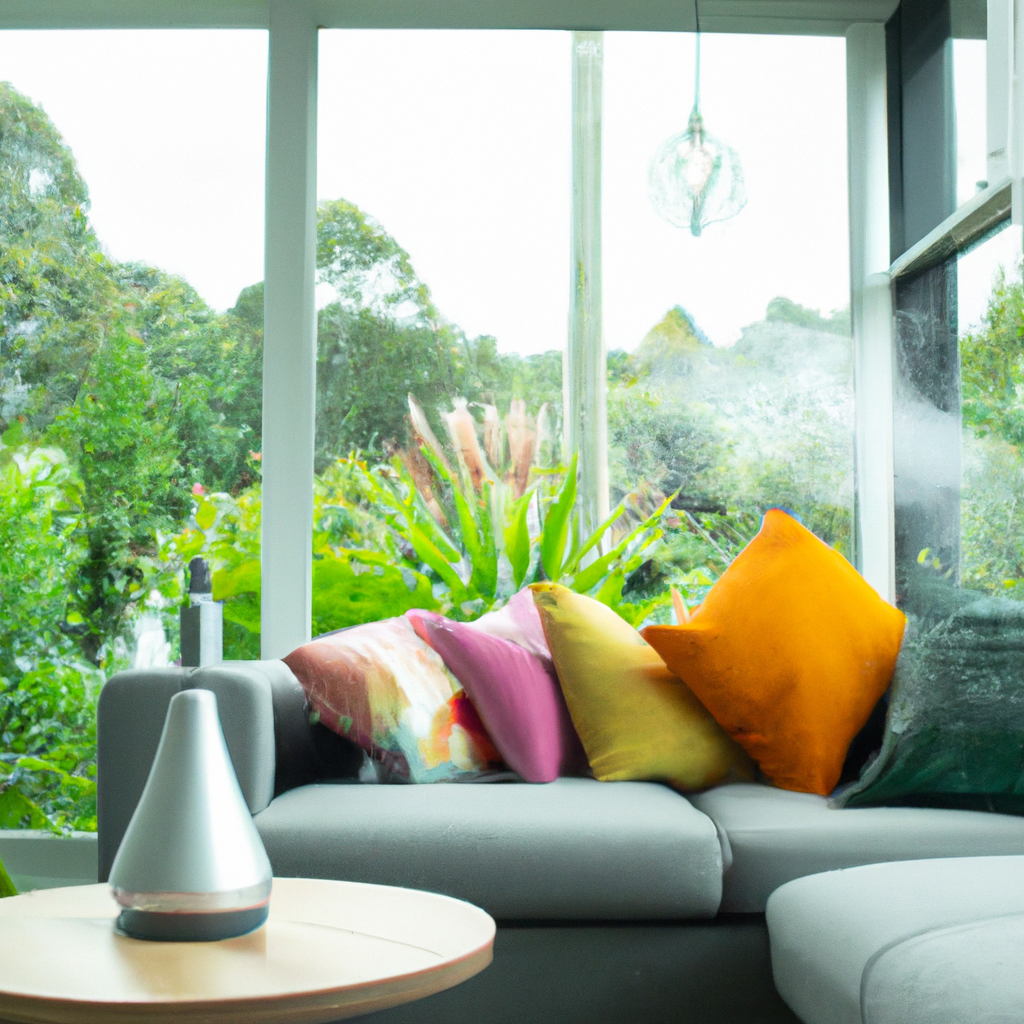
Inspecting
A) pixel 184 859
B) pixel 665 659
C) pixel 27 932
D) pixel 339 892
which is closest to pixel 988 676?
pixel 665 659

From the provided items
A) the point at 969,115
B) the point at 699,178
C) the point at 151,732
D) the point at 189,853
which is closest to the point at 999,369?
the point at 969,115

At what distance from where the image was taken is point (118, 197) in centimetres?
317

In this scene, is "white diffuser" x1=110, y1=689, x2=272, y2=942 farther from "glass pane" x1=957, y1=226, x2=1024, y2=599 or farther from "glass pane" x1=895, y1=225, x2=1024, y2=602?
"glass pane" x1=957, y1=226, x2=1024, y2=599

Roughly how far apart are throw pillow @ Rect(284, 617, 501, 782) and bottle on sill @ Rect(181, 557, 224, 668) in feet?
0.79

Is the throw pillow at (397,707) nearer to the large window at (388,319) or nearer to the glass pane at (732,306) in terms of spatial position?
the large window at (388,319)

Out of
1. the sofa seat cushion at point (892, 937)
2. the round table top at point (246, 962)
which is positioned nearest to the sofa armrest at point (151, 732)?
the round table top at point (246, 962)

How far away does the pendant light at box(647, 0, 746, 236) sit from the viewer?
292 cm

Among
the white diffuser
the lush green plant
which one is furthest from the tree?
the white diffuser

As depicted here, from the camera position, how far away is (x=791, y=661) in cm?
208

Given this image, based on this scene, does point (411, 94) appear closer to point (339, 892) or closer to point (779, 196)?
point (779, 196)

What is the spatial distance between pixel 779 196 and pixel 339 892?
8.69ft

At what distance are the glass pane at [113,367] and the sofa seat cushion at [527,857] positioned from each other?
1.49 m

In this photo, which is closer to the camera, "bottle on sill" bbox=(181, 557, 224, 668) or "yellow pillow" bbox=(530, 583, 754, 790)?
"yellow pillow" bbox=(530, 583, 754, 790)

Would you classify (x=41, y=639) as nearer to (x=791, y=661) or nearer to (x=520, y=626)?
(x=520, y=626)
